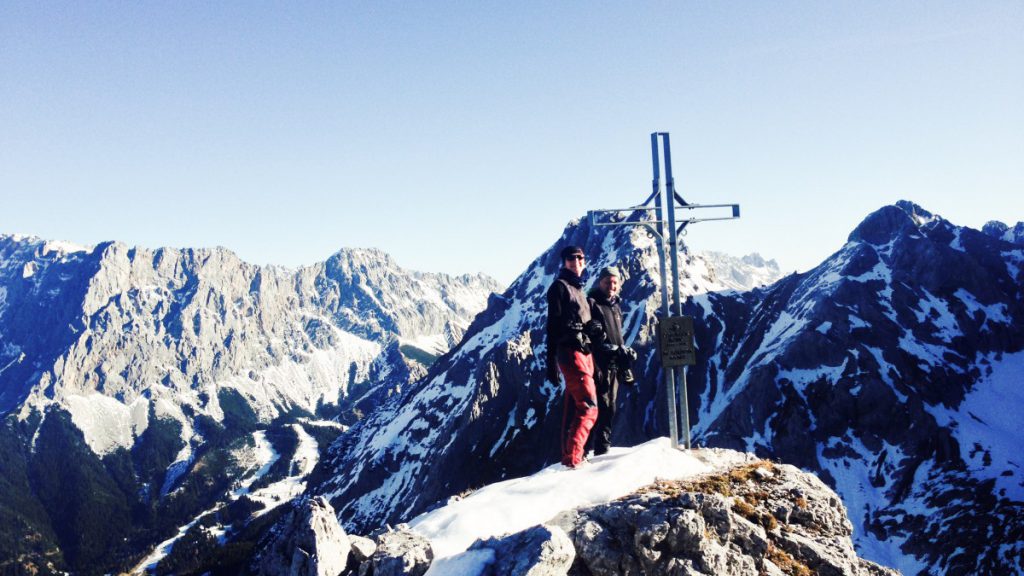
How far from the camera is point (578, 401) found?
13.4 meters

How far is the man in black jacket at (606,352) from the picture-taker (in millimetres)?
14109

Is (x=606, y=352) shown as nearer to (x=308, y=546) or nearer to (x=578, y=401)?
(x=578, y=401)

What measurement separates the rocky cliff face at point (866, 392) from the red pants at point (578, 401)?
65.7m

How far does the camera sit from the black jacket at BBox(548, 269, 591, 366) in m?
13.2

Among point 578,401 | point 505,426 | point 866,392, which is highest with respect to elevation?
point 578,401

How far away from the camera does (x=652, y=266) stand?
16588cm

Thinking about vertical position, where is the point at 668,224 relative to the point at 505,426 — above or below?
above

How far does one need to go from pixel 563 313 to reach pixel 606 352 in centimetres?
170

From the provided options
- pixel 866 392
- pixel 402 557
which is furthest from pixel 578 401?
pixel 866 392

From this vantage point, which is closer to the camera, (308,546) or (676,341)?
(308,546)

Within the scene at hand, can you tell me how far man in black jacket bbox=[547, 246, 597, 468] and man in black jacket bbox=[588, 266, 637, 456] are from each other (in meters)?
0.62

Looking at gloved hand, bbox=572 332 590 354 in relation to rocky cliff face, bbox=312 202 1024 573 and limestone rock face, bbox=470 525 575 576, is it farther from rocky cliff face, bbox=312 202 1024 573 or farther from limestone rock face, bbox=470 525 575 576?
rocky cliff face, bbox=312 202 1024 573

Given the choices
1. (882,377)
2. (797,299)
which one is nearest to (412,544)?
(882,377)

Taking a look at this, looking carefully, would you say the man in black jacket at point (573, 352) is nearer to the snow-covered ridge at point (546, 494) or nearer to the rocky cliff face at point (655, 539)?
the snow-covered ridge at point (546, 494)
